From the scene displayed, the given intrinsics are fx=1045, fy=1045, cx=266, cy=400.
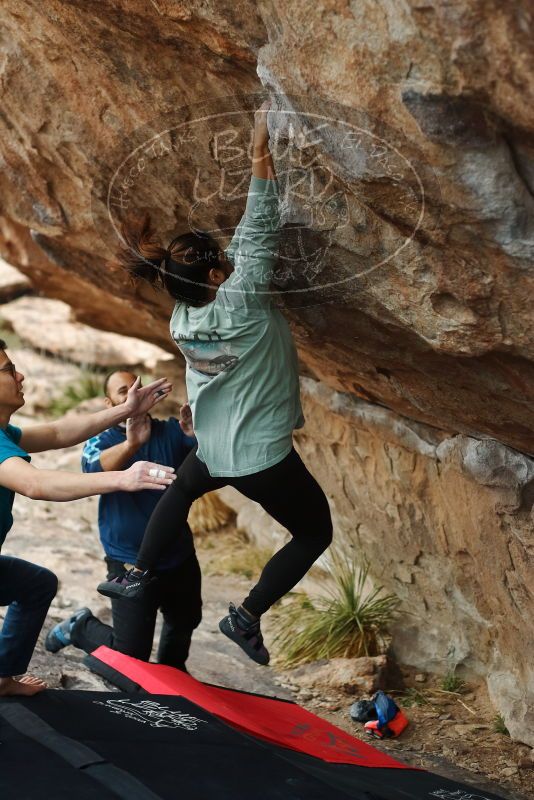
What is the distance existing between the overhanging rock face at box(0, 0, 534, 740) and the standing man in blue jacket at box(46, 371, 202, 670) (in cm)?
75

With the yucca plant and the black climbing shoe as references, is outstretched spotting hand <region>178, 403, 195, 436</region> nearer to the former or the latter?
the black climbing shoe

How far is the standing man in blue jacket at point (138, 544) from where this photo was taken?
4254 mm

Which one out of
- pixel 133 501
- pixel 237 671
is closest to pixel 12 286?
pixel 237 671

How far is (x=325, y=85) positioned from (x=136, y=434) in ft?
6.07

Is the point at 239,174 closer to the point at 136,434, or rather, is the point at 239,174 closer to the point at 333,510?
the point at 136,434

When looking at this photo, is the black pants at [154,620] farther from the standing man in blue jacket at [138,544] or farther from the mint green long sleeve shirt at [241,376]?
the mint green long sleeve shirt at [241,376]

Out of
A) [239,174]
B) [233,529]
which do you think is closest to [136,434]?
[239,174]

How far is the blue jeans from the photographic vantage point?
382 cm

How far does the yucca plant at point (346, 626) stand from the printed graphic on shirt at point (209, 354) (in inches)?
102

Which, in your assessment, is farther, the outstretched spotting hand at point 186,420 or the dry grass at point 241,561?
the dry grass at point 241,561

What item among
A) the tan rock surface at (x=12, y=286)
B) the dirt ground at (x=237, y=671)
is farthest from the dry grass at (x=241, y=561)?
the tan rock surface at (x=12, y=286)

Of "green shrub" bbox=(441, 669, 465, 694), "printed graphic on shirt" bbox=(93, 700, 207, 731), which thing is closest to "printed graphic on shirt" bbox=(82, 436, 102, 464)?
"printed graphic on shirt" bbox=(93, 700, 207, 731)

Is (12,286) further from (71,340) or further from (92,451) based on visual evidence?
(92,451)

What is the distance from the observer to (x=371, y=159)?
2.88 metres
